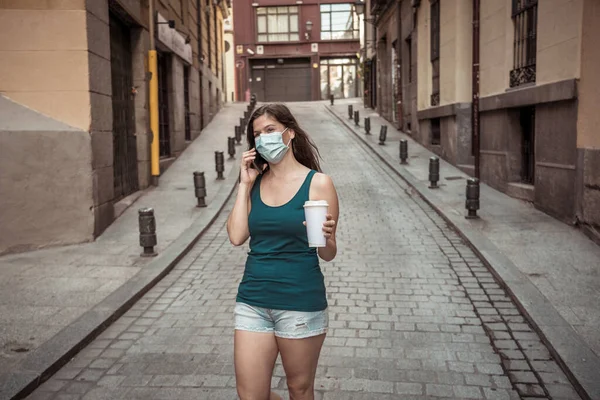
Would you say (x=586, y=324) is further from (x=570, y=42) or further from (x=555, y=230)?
(x=570, y=42)

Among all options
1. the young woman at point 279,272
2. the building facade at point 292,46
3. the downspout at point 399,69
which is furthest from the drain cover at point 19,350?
the building facade at point 292,46

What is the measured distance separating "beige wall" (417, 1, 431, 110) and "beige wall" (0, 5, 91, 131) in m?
12.2

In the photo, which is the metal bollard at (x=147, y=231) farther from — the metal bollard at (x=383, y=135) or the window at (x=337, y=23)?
the window at (x=337, y=23)

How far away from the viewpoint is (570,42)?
929 centimetres

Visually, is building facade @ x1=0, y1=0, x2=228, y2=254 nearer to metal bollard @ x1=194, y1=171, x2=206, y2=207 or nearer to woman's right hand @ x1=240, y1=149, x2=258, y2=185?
metal bollard @ x1=194, y1=171, x2=206, y2=207

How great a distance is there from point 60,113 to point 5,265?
262 cm

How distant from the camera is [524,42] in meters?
11.6

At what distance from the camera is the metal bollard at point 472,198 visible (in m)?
10.1

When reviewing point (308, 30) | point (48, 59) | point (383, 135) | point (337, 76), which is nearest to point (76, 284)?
point (48, 59)

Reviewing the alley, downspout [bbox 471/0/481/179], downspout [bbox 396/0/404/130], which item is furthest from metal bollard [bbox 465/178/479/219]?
downspout [bbox 396/0/404/130]

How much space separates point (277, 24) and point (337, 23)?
439 centimetres

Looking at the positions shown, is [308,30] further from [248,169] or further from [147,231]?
[248,169]

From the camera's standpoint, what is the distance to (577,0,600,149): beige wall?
862 centimetres

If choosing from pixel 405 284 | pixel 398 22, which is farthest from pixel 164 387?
pixel 398 22
